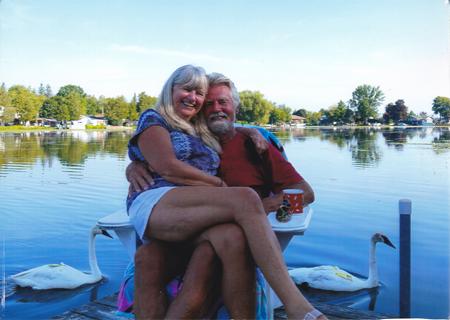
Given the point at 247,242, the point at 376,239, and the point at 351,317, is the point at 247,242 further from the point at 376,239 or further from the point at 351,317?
the point at 376,239

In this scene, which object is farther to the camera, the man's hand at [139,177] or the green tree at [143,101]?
the green tree at [143,101]

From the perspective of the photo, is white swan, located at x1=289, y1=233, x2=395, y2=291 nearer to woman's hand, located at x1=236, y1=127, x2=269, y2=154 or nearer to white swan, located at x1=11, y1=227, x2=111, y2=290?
white swan, located at x1=11, y1=227, x2=111, y2=290

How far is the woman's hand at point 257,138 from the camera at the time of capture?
10.6 ft

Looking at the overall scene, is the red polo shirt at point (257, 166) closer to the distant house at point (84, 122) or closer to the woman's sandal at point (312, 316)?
the woman's sandal at point (312, 316)

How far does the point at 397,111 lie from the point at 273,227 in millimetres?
90627

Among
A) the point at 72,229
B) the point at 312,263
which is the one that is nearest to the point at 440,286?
the point at 312,263

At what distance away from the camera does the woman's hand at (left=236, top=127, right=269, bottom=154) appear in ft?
10.6

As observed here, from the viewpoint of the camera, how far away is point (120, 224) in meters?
2.88

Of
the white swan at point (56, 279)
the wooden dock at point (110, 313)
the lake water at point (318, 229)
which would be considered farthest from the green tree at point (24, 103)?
the wooden dock at point (110, 313)

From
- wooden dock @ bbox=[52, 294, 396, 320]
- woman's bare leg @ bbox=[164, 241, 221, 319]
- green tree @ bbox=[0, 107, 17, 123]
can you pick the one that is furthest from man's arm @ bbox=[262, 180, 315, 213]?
green tree @ bbox=[0, 107, 17, 123]

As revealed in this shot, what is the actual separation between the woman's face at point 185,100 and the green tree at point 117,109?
290 feet

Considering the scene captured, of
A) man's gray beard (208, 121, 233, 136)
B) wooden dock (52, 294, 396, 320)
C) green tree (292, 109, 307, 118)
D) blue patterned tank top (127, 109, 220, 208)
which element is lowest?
wooden dock (52, 294, 396, 320)

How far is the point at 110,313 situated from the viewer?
3807 millimetres

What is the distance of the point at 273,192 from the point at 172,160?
3.26 feet
